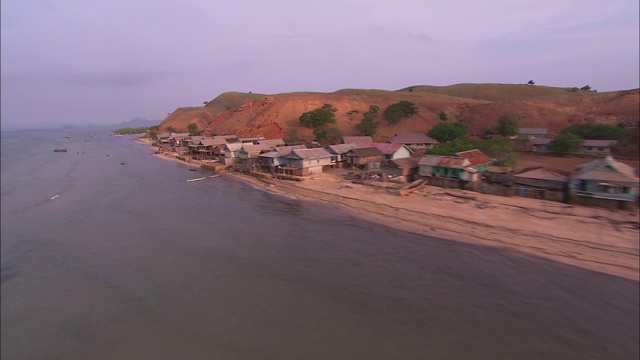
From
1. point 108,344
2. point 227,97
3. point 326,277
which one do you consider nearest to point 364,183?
point 326,277

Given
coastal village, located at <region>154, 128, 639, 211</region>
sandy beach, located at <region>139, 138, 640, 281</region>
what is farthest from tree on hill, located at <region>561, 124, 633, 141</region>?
sandy beach, located at <region>139, 138, 640, 281</region>

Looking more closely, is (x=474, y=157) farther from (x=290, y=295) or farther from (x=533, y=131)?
(x=533, y=131)

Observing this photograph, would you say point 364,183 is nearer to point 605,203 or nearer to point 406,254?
point 406,254

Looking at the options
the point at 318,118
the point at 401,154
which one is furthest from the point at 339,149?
the point at 318,118

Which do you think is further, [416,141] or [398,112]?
[398,112]

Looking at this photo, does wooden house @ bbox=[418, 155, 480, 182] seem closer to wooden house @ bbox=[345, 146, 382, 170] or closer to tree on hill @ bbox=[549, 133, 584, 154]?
wooden house @ bbox=[345, 146, 382, 170]

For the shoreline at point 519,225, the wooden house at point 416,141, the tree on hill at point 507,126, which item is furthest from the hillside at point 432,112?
the shoreline at point 519,225
